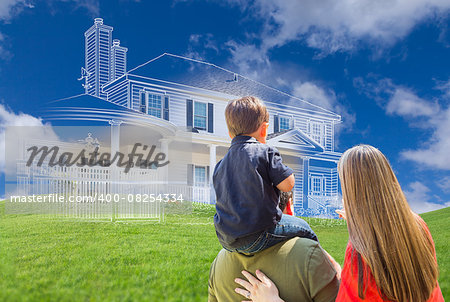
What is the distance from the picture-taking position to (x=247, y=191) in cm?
181

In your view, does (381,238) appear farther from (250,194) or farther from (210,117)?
(210,117)

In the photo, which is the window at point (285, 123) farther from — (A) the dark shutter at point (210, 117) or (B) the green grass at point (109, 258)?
(B) the green grass at point (109, 258)

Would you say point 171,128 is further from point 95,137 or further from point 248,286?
point 248,286

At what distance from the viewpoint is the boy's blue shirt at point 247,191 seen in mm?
1801

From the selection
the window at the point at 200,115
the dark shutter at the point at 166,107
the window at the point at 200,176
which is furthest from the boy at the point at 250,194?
the window at the point at 200,115

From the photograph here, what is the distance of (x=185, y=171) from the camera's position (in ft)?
37.7

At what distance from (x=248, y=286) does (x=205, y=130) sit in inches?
417

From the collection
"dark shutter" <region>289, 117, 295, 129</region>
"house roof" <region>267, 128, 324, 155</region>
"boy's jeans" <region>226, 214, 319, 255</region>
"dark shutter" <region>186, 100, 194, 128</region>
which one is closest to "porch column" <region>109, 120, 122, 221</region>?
"dark shutter" <region>186, 100, 194, 128</region>

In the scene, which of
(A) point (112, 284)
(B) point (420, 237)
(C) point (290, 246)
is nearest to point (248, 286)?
(C) point (290, 246)

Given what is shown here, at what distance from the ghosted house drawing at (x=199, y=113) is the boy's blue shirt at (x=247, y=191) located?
759 centimetres

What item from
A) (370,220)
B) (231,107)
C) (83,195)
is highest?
(231,107)

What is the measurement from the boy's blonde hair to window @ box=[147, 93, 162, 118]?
967 centimetres

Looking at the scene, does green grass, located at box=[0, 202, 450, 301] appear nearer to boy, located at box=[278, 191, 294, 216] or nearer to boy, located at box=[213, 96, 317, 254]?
boy, located at box=[278, 191, 294, 216]

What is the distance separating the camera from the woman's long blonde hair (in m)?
1.41
